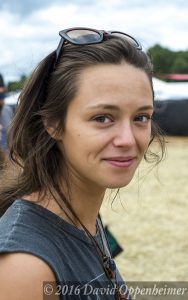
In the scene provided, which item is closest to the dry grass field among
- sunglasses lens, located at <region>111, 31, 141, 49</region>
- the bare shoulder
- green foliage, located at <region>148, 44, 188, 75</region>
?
sunglasses lens, located at <region>111, 31, 141, 49</region>

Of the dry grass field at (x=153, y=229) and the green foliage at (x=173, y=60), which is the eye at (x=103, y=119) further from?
the green foliage at (x=173, y=60)

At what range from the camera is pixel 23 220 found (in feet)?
4.06

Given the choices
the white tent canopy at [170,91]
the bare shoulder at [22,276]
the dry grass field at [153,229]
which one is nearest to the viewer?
the bare shoulder at [22,276]

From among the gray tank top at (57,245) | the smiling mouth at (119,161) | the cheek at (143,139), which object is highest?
the cheek at (143,139)

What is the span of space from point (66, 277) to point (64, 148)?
39 cm

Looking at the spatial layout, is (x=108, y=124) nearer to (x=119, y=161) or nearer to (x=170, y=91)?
(x=119, y=161)

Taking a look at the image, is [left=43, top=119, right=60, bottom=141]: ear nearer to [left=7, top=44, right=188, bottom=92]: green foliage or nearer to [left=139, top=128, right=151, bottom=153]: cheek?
[left=139, top=128, right=151, bottom=153]: cheek

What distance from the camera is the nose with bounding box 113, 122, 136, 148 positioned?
1.32 meters

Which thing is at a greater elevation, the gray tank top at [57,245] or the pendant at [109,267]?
the gray tank top at [57,245]

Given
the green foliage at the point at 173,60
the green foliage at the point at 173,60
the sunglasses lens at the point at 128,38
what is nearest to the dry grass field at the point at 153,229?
the sunglasses lens at the point at 128,38

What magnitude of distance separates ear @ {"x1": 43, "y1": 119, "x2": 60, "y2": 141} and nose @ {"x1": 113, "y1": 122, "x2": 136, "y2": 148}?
199 mm

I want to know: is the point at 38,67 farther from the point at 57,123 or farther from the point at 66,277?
the point at 66,277

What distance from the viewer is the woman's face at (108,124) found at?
1322 millimetres

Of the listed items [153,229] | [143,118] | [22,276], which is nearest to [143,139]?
[143,118]
